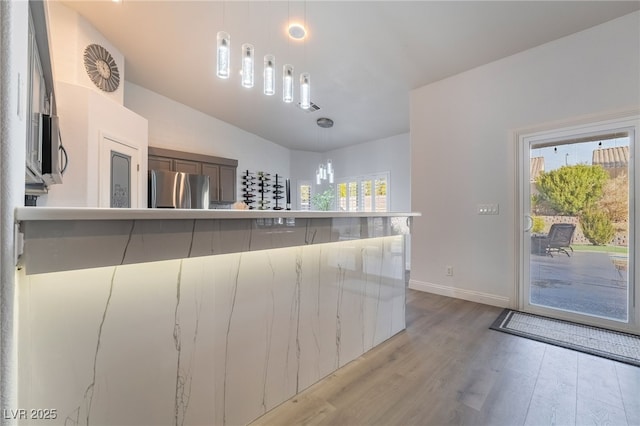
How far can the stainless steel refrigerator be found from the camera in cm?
407

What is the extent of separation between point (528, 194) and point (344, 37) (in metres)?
2.75

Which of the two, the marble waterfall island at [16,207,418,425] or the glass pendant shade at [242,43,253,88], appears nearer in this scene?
the marble waterfall island at [16,207,418,425]

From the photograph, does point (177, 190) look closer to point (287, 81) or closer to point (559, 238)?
point (287, 81)

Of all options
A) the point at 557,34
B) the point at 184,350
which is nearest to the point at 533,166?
the point at 557,34

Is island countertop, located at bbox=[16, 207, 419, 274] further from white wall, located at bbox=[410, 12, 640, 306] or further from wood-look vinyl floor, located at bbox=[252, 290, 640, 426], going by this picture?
white wall, located at bbox=[410, 12, 640, 306]

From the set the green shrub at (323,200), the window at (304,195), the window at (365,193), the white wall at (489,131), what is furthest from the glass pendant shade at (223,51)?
the window at (304,195)

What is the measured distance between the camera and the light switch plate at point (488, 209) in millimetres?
3172

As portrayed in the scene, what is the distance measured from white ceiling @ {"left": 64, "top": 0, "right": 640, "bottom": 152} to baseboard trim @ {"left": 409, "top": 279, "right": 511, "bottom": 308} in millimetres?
2787

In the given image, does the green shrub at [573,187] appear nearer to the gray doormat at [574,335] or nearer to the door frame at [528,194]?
the door frame at [528,194]

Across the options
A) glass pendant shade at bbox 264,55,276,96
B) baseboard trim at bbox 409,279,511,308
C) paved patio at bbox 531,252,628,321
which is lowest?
baseboard trim at bbox 409,279,511,308

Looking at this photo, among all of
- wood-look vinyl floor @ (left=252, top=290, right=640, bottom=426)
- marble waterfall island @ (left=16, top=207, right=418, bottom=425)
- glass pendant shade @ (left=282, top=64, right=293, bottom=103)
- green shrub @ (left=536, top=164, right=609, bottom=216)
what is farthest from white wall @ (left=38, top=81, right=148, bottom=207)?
green shrub @ (left=536, top=164, right=609, bottom=216)

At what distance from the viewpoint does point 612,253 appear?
2.59 m

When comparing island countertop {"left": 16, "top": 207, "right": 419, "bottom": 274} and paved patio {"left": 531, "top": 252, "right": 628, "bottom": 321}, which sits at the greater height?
island countertop {"left": 16, "top": 207, "right": 419, "bottom": 274}

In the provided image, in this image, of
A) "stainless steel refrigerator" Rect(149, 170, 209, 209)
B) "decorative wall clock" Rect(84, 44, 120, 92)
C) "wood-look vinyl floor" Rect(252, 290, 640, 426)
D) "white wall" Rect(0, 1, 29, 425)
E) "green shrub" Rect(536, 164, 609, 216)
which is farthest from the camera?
"stainless steel refrigerator" Rect(149, 170, 209, 209)
